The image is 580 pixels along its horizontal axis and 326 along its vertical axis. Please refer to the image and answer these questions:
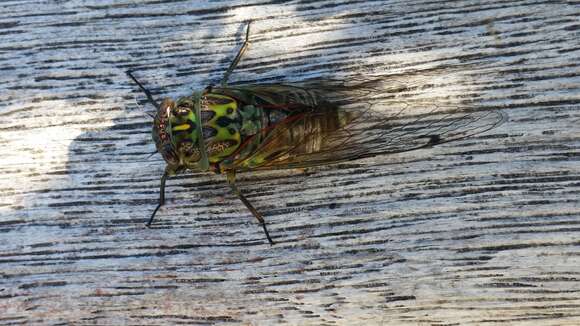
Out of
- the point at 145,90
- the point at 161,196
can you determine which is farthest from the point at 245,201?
the point at 145,90

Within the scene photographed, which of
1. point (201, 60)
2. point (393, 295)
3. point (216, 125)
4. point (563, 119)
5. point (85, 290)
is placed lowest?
point (393, 295)

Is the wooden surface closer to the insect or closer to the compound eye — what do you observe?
the insect

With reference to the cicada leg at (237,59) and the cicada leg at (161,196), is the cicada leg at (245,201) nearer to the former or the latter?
the cicada leg at (161,196)

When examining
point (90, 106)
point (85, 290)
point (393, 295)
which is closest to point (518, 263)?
point (393, 295)

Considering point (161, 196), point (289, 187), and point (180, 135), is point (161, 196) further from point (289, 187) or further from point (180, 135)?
point (289, 187)

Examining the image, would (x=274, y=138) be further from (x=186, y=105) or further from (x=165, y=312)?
(x=165, y=312)

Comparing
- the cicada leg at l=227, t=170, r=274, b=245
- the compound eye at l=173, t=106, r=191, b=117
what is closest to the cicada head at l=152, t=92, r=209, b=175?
the compound eye at l=173, t=106, r=191, b=117
